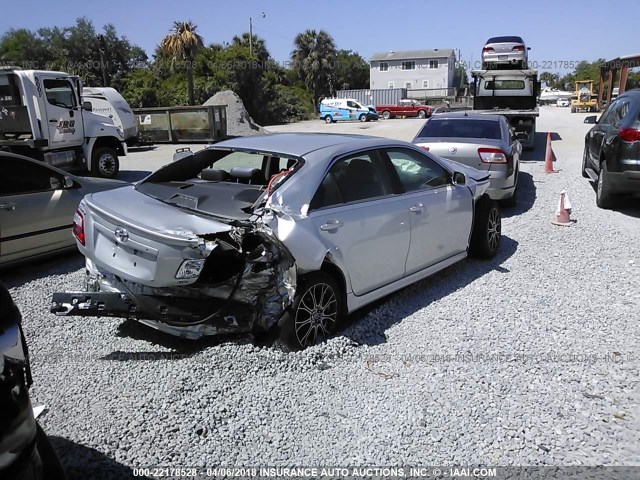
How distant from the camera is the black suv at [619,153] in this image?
7512 mm

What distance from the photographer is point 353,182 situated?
170 inches

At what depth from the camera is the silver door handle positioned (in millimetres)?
3857

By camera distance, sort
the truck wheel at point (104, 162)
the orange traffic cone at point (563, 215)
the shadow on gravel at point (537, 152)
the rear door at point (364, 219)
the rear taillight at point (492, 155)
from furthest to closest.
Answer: the shadow on gravel at point (537, 152)
the truck wheel at point (104, 162)
the rear taillight at point (492, 155)
the orange traffic cone at point (563, 215)
the rear door at point (364, 219)

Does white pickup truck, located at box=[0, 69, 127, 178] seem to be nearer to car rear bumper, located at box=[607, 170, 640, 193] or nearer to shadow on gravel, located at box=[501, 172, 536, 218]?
shadow on gravel, located at box=[501, 172, 536, 218]

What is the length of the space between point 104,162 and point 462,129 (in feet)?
30.1

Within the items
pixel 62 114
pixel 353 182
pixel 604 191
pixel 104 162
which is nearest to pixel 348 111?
pixel 104 162

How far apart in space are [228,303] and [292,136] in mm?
1944

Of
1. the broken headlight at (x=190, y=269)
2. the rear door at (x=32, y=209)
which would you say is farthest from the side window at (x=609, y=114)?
the rear door at (x=32, y=209)

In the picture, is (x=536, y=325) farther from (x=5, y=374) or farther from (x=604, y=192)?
(x=604, y=192)

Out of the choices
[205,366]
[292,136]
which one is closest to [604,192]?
[292,136]

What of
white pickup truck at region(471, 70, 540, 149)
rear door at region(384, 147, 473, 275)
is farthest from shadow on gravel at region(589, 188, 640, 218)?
white pickup truck at region(471, 70, 540, 149)

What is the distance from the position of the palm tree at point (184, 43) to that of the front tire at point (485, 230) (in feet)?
118

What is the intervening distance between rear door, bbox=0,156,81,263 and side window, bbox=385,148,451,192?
12.7 ft

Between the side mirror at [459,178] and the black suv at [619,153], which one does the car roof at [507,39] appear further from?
the side mirror at [459,178]
